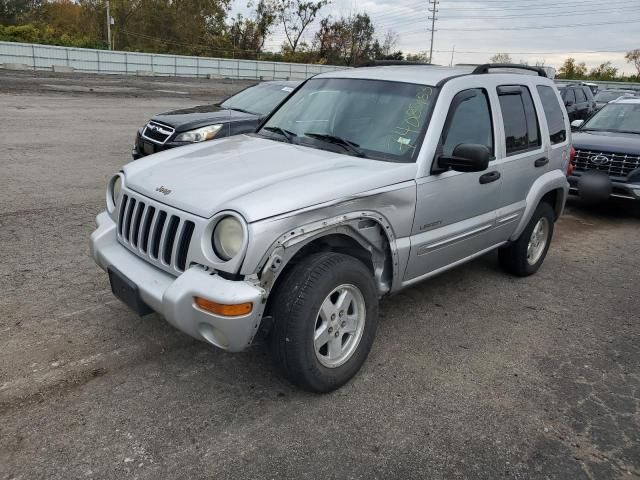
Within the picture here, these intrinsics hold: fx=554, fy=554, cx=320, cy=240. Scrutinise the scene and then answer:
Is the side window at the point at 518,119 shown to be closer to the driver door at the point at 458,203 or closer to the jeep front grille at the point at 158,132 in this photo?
the driver door at the point at 458,203

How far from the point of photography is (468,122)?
4.11 meters

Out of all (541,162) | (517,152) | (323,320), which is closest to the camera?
(323,320)

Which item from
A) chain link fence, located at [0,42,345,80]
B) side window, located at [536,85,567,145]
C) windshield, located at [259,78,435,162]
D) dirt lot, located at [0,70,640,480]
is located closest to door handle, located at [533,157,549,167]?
side window, located at [536,85,567,145]

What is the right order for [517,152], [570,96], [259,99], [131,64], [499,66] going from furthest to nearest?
1. [131,64]
2. [570,96]
3. [259,99]
4. [499,66]
5. [517,152]

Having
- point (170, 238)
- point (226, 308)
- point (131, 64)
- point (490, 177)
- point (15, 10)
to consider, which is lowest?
point (226, 308)

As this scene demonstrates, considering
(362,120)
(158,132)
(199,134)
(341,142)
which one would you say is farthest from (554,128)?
(158,132)

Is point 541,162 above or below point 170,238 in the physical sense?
above

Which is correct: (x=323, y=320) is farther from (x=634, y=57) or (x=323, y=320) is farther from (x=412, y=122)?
(x=634, y=57)

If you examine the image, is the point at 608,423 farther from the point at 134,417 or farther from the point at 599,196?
the point at 599,196

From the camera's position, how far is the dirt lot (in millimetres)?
2752

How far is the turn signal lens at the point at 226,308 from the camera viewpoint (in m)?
2.71

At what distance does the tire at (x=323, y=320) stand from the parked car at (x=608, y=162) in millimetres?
5702

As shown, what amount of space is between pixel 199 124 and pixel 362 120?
4947 millimetres

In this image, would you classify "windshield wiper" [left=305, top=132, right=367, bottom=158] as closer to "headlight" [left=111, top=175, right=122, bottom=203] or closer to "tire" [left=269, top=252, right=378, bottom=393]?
"tire" [left=269, top=252, right=378, bottom=393]
